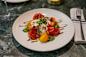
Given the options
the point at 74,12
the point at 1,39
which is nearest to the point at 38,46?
the point at 1,39

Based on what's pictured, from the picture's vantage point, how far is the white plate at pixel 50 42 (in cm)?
83

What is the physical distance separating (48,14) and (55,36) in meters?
0.18

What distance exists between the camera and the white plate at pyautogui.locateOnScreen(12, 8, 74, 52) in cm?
83

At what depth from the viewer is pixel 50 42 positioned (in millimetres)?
854

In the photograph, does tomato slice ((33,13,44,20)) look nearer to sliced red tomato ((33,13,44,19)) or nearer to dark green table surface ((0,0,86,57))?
sliced red tomato ((33,13,44,19))

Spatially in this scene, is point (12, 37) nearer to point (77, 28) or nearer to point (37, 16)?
point (37, 16)

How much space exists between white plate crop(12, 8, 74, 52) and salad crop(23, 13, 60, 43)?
2cm

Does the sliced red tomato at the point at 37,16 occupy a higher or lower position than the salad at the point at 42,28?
higher

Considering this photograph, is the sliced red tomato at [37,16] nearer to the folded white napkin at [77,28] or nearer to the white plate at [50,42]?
the white plate at [50,42]

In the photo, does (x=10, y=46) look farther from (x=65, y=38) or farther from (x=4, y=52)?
(x=65, y=38)

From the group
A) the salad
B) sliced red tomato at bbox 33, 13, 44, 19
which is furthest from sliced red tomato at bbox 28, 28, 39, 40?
sliced red tomato at bbox 33, 13, 44, 19

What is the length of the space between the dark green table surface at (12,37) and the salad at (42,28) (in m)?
0.07

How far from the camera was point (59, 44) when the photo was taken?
32.9 inches

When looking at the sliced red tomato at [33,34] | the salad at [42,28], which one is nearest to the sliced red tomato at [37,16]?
the salad at [42,28]
